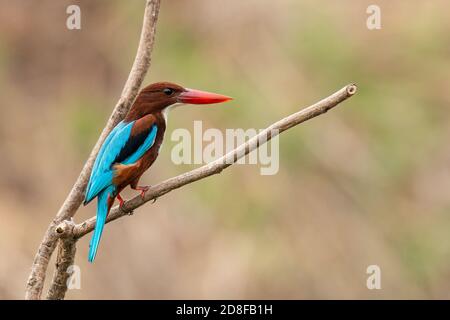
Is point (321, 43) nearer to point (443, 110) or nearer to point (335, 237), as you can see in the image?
point (443, 110)

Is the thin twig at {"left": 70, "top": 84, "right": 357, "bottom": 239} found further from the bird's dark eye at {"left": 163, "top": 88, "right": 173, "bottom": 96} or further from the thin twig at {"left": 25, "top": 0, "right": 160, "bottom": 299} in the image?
the bird's dark eye at {"left": 163, "top": 88, "right": 173, "bottom": 96}

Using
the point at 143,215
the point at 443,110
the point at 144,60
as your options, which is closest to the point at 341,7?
the point at 443,110

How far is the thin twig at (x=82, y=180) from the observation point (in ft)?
7.00

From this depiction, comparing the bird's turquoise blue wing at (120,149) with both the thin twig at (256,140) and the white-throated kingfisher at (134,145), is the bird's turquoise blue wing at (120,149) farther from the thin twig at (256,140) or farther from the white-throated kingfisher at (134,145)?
the thin twig at (256,140)

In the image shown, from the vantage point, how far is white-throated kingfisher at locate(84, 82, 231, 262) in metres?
2.47

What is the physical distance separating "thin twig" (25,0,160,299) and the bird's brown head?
37 cm

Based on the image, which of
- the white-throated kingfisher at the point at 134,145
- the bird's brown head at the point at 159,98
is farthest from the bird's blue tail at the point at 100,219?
the bird's brown head at the point at 159,98

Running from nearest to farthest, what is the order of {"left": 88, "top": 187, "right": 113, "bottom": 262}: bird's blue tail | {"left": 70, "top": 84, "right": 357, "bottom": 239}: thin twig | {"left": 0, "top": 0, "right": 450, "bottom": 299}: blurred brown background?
{"left": 70, "top": 84, "right": 357, "bottom": 239}: thin twig → {"left": 88, "top": 187, "right": 113, "bottom": 262}: bird's blue tail → {"left": 0, "top": 0, "right": 450, "bottom": 299}: blurred brown background

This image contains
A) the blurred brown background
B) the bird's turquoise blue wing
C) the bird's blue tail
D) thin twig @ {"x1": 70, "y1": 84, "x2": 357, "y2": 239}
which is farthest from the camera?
the blurred brown background

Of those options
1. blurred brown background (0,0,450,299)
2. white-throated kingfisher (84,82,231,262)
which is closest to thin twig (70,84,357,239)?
white-throated kingfisher (84,82,231,262)

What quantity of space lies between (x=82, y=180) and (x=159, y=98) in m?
0.61

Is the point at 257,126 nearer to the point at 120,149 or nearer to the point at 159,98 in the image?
the point at 159,98

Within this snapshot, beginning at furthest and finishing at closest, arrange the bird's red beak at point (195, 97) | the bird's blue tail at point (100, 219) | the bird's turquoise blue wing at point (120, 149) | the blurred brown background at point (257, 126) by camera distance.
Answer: the blurred brown background at point (257, 126) < the bird's red beak at point (195, 97) < the bird's turquoise blue wing at point (120, 149) < the bird's blue tail at point (100, 219)

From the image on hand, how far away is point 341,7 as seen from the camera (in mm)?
5652
